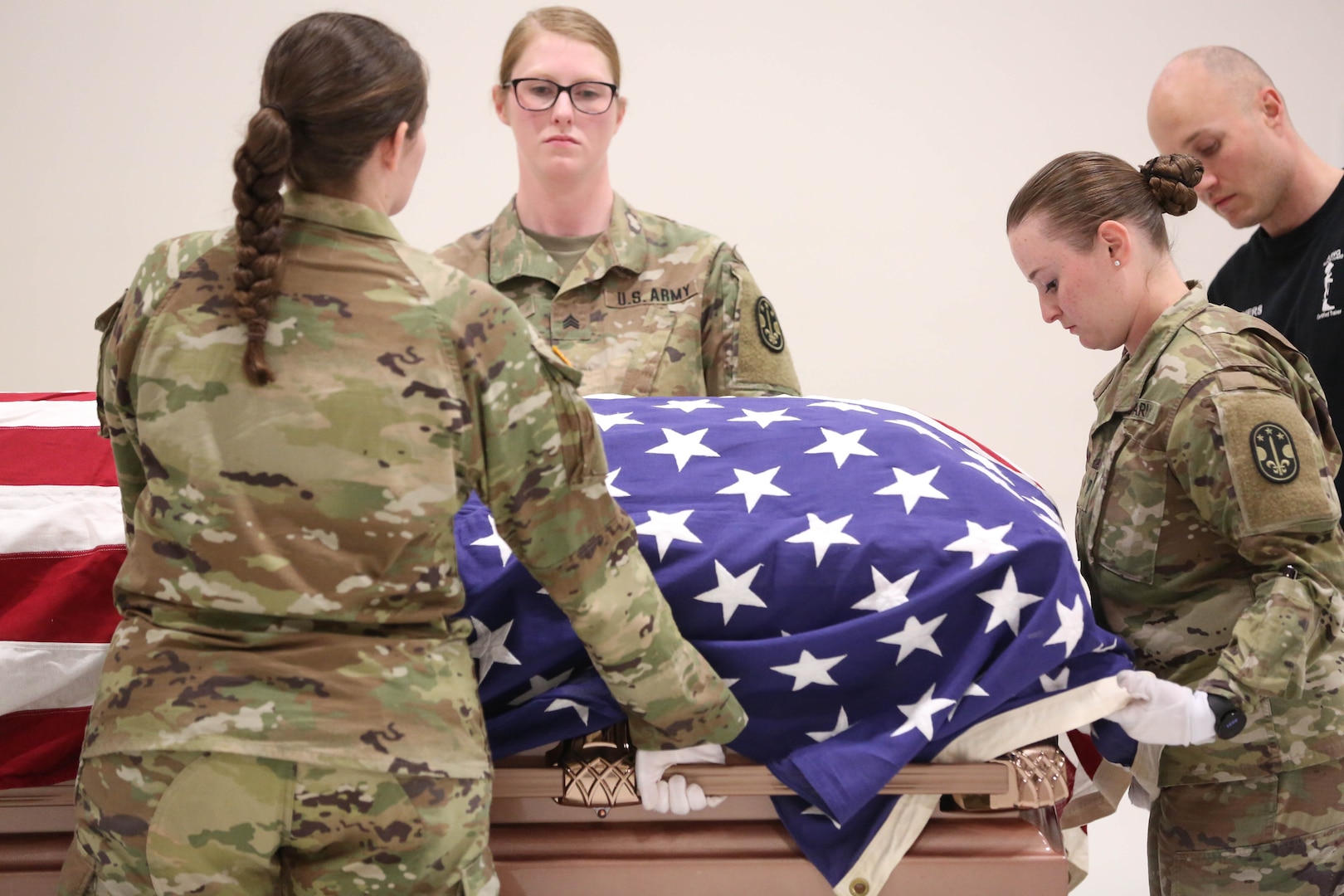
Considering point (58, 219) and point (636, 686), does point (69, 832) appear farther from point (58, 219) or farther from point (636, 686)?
point (58, 219)

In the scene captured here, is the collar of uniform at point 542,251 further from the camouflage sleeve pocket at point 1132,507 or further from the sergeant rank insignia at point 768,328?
the camouflage sleeve pocket at point 1132,507

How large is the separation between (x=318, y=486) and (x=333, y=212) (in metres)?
0.26

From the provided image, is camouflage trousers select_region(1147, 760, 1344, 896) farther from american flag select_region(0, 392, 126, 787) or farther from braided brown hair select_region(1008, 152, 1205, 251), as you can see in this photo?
american flag select_region(0, 392, 126, 787)

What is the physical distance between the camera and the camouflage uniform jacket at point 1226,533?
4.35 ft

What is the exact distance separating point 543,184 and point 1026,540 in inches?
42.5

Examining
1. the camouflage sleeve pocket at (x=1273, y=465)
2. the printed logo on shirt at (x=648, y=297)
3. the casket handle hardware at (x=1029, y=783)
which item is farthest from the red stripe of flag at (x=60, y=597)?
the camouflage sleeve pocket at (x=1273, y=465)

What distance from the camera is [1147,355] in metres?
1.49

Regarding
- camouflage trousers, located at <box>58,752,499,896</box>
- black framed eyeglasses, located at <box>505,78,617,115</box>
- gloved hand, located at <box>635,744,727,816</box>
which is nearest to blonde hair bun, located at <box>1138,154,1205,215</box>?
black framed eyeglasses, located at <box>505,78,617,115</box>

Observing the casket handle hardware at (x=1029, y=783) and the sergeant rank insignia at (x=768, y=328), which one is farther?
the sergeant rank insignia at (x=768, y=328)

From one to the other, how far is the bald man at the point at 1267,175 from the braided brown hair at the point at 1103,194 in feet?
1.81

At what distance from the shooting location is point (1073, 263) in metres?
1.53

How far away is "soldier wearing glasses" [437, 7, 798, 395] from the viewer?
74.8 inches

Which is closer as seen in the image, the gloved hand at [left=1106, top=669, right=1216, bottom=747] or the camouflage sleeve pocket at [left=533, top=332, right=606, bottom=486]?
the camouflage sleeve pocket at [left=533, top=332, right=606, bottom=486]

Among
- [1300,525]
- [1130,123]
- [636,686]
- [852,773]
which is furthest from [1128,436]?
[1130,123]
